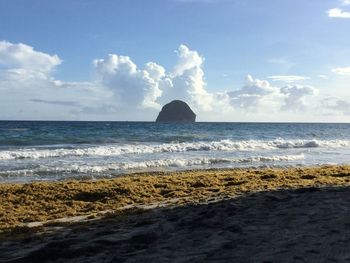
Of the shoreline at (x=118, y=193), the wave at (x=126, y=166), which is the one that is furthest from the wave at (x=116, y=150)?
the shoreline at (x=118, y=193)

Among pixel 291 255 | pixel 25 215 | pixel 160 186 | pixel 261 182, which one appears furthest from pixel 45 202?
pixel 291 255

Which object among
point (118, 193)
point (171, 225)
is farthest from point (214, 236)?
point (118, 193)

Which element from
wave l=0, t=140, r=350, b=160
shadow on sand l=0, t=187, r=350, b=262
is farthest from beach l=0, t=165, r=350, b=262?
wave l=0, t=140, r=350, b=160

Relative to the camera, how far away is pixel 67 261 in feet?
18.2

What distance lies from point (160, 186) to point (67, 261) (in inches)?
283

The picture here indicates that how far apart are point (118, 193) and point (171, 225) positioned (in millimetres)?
4546

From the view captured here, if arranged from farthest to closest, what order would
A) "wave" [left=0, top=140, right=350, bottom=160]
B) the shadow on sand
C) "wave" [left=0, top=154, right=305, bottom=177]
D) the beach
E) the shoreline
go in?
"wave" [left=0, top=140, right=350, bottom=160] → "wave" [left=0, top=154, right=305, bottom=177] → the shoreline → the beach → the shadow on sand

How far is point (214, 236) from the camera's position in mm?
6207

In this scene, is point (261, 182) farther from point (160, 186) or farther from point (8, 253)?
point (8, 253)

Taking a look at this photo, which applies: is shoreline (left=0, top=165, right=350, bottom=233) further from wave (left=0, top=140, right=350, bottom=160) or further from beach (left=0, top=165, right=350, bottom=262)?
wave (left=0, top=140, right=350, bottom=160)

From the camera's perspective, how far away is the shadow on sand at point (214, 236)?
5.29 metres

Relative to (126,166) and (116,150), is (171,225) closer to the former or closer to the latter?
(126,166)

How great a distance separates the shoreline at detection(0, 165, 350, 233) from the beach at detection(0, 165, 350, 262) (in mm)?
26

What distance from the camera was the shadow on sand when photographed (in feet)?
17.4
